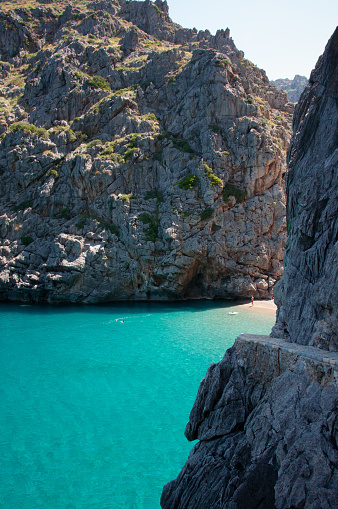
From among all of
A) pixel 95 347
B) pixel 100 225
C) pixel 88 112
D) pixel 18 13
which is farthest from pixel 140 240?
pixel 18 13

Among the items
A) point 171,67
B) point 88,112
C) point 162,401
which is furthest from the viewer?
point 171,67

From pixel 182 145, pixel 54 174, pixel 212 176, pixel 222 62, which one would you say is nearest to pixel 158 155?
pixel 182 145

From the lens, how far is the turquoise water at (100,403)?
1245 centimetres

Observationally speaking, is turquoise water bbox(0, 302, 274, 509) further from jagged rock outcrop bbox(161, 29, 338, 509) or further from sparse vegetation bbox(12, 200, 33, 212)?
sparse vegetation bbox(12, 200, 33, 212)

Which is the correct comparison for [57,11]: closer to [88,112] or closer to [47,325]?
[88,112]

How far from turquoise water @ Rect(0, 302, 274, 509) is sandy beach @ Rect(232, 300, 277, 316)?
103 inches

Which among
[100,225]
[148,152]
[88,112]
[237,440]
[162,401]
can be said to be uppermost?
[88,112]

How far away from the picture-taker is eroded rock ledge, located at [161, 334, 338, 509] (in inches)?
267

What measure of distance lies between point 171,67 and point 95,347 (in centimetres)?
4910

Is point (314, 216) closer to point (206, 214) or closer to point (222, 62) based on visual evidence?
point (206, 214)

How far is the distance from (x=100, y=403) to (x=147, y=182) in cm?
3403

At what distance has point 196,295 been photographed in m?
45.8

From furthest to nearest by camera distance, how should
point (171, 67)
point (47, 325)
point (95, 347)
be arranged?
point (171, 67) < point (47, 325) < point (95, 347)

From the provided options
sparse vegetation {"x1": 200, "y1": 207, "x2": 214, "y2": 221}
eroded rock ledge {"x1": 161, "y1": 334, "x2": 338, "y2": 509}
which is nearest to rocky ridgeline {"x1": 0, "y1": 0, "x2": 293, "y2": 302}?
sparse vegetation {"x1": 200, "y1": 207, "x2": 214, "y2": 221}
